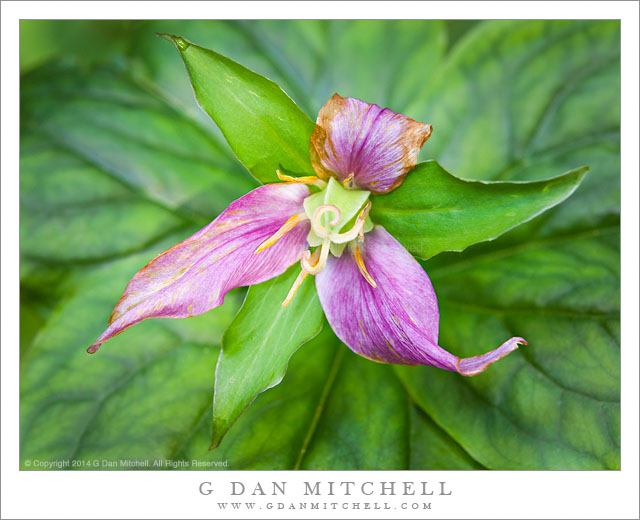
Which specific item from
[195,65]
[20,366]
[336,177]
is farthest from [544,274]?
[20,366]

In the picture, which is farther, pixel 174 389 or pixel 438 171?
pixel 174 389

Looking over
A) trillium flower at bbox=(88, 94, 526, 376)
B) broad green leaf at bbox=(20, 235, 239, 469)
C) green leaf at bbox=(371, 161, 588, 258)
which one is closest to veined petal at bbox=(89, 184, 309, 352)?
trillium flower at bbox=(88, 94, 526, 376)

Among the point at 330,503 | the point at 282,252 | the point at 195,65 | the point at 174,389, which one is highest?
the point at 195,65

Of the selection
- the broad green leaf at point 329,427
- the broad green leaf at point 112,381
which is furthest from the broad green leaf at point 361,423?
the broad green leaf at point 112,381

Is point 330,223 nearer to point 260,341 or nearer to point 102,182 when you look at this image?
point 260,341

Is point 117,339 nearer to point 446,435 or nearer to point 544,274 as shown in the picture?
point 446,435

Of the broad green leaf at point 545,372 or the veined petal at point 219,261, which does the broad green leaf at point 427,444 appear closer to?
the broad green leaf at point 545,372

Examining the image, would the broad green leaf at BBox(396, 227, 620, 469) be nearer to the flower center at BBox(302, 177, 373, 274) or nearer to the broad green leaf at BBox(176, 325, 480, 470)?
the broad green leaf at BBox(176, 325, 480, 470)
